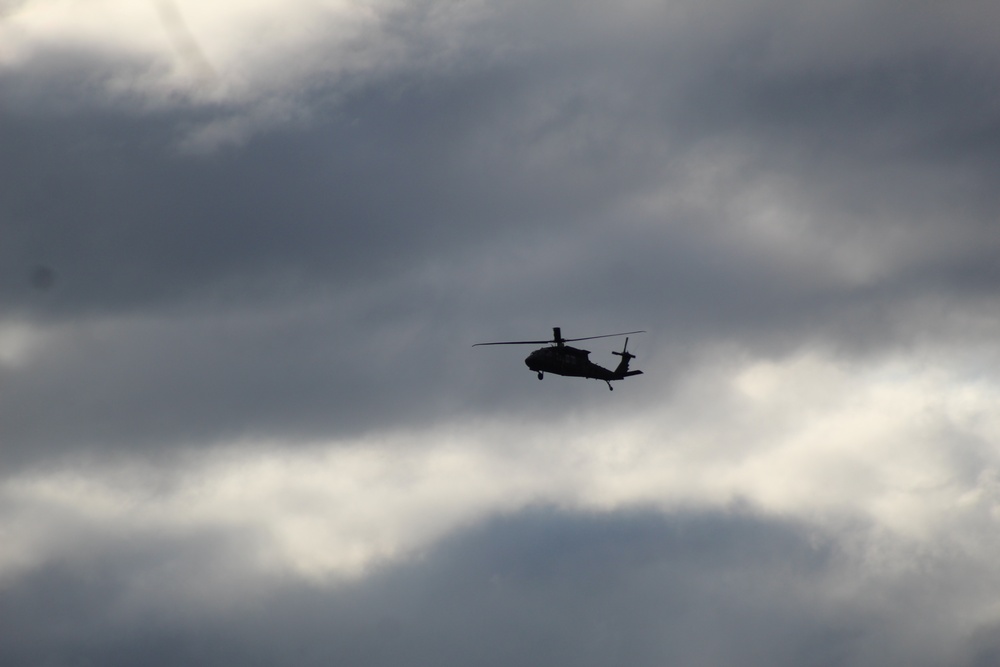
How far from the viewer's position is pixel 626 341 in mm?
166750

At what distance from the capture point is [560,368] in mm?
157250

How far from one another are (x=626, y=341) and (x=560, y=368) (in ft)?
42.3
